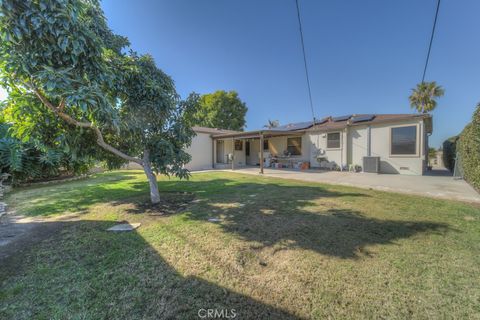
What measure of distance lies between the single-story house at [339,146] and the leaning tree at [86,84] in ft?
24.2

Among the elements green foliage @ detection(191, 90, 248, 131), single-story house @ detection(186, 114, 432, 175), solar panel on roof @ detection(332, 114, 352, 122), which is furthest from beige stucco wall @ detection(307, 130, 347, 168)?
green foliage @ detection(191, 90, 248, 131)

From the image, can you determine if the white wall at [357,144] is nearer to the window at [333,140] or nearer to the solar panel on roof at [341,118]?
the window at [333,140]

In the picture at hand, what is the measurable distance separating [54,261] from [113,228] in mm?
1077

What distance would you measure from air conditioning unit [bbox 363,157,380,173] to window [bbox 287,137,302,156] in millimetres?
4454

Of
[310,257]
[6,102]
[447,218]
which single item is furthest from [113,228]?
[447,218]

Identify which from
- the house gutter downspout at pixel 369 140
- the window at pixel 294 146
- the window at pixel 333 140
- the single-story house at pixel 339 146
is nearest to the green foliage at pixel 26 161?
the single-story house at pixel 339 146

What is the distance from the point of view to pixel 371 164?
10.5 meters

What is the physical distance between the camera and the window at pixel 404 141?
9.55 meters

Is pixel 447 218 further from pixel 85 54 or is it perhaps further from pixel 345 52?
pixel 345 52

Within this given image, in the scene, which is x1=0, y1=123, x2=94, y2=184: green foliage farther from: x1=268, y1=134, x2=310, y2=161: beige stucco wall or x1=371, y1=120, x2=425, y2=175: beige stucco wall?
x1=371, y1=120, x2=425, y2=175: beige stucco wall

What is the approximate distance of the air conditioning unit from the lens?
34.0 feet

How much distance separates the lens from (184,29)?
8922 mm

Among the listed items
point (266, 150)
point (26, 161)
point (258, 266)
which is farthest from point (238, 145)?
point (258, 266)

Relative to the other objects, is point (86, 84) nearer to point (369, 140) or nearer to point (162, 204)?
point (162, 204)
